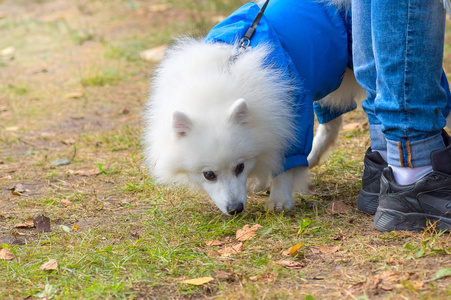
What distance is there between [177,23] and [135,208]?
678 cm

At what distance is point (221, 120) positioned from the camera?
2854 mm

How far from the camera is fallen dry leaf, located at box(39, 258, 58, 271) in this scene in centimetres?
247

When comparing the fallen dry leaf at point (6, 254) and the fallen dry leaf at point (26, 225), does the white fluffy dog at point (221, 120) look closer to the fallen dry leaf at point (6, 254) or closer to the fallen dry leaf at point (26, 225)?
the fallen dry leaf at point (26, 225)

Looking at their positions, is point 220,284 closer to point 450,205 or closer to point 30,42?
point 450,205

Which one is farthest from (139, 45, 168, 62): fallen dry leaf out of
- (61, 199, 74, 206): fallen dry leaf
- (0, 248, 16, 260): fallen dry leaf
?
(0, 248, 16, 260): fallen dry leaf

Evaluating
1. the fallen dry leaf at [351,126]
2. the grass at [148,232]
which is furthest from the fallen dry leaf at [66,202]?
the fallen dry leaf at [351,126]

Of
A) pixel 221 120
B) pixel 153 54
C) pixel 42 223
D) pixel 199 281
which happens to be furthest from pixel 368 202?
pixel 153 54

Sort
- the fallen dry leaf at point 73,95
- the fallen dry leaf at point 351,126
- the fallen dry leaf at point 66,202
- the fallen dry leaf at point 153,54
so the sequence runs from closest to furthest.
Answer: the fallen dry leaf at point 66,202, the fallen dry leaf at point 351,126, the fallen dry leaf at point 73,95, the fallen dry leaf at point 153,54

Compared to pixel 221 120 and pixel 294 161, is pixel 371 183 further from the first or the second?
pixel 221 120

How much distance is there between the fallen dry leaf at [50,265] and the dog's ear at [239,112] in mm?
1117

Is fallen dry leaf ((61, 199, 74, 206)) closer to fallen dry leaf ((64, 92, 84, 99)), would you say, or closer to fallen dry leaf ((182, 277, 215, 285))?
fallen dry leaf ((182, 277, 215, 285))

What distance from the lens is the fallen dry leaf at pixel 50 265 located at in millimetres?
2467

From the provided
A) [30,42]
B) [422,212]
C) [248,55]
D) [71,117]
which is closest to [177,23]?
[30,42]

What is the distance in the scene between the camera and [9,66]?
811 cm
